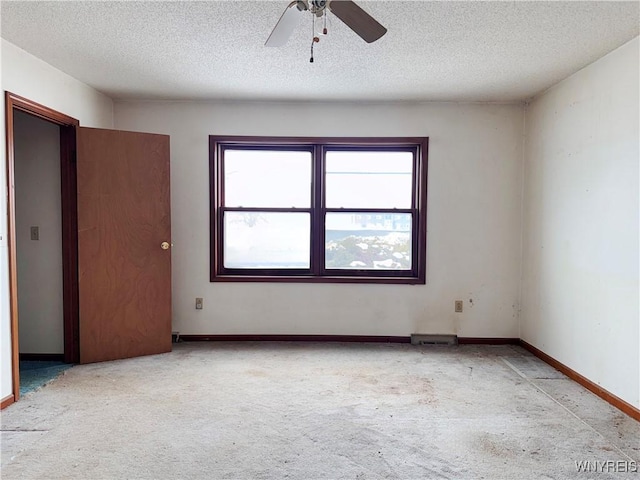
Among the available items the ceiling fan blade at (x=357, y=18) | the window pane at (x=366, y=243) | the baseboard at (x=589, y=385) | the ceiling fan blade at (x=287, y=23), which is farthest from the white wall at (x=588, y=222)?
the ceiling fan blade at (x=287, y=23)

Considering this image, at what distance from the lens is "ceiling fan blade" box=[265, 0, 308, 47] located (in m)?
1.88

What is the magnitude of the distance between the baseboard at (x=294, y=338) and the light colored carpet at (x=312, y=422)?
0.51 m

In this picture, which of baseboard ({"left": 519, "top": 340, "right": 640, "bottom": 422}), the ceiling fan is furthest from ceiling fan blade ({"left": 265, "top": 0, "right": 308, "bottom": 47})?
baseboard ({"left": 519, "top": 340, "right": 640, "bottom": 422})

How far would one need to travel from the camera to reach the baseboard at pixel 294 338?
13.6 ft

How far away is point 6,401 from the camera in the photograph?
2668mm

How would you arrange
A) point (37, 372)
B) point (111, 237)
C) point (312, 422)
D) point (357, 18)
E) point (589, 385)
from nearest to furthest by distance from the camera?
point (357, 18), point (312, 422), point (589, 385), point (37, 372), point (111, 237)

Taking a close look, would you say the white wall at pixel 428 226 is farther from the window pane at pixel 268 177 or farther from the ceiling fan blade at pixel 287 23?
the ceiling fan blade at pixel 287 23

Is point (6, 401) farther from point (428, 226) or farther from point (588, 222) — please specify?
point (588, 222)

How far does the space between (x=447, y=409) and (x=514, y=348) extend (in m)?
1.71

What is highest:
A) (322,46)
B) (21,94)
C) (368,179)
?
(322,46)

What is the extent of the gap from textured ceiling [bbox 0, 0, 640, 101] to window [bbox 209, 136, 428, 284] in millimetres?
614

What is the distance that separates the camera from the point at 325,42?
8.70ft

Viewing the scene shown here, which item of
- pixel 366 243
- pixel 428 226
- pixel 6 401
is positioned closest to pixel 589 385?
pixel 428 226

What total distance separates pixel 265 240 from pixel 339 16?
263cm
